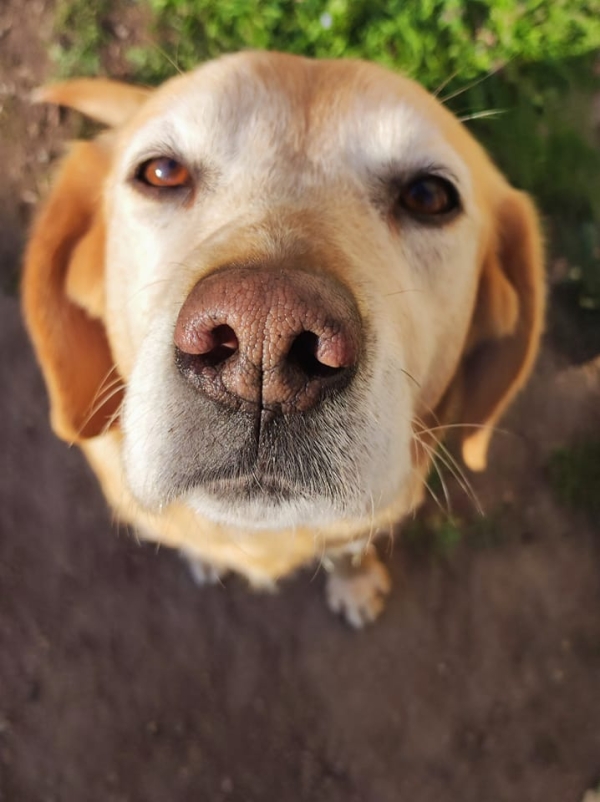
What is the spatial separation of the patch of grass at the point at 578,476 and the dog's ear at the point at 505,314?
124cm

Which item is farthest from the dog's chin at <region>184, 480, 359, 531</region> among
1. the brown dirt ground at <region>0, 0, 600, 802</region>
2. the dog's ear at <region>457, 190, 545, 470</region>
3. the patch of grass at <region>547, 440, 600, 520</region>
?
the patch of grass at <region>547, 440, 600, 520</region>

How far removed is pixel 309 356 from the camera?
1.09 metres

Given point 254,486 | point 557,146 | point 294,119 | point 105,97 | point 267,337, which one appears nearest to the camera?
point 267,337

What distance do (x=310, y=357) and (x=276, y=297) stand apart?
13cm

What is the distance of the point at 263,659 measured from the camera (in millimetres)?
2982

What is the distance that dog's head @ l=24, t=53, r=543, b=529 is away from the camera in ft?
3.69

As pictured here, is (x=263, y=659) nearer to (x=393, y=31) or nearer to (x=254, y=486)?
(x=254, y=486)

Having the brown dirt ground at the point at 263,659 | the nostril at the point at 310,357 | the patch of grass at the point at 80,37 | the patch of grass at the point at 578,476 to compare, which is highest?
the patch of grass at the point at 80,37

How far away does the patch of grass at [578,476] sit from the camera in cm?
319

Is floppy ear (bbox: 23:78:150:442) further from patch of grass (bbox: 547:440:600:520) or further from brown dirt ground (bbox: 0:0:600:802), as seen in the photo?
patch of grass (bbox: 547:440:600:520)

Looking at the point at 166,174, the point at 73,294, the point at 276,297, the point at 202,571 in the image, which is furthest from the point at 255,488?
the point at 202,571

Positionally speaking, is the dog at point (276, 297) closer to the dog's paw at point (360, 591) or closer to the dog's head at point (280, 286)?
the dog's head at point (280, 286)

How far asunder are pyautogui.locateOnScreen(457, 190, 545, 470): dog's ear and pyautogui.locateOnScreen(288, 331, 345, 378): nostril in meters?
1.06

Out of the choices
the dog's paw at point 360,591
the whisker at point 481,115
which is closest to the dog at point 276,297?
the whisker at point 481,115
